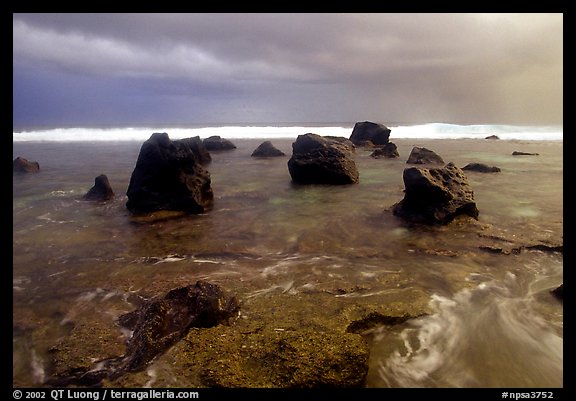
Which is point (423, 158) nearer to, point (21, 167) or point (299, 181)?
point (299, 181)

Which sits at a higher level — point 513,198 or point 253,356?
point 513,198

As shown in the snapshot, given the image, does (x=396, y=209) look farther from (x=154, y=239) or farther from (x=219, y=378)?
(x=219, y=378)

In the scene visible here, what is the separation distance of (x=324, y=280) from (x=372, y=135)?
83.6 feet

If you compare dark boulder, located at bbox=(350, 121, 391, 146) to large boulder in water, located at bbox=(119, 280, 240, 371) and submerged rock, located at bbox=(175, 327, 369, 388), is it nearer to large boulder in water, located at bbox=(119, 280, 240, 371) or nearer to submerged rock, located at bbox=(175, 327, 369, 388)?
large boulder in water, located at bbox=(119, 280, 240, 371)

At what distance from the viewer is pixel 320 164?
12031 millimetres

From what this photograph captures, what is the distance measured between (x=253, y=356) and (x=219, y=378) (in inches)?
13.5

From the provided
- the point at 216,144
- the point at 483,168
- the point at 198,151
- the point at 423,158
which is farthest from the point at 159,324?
the point at 216,144

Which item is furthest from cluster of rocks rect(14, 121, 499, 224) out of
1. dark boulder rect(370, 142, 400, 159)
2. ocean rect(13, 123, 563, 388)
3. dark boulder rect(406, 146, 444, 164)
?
dark boulder rect(370, 142, 400, 159)

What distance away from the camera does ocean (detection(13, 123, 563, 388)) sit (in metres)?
3.11

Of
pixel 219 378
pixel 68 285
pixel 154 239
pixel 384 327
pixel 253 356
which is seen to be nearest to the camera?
pixel 219 378

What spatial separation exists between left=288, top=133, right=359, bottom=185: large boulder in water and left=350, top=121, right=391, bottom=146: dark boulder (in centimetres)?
1641

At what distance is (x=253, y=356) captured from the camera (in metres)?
2.96
